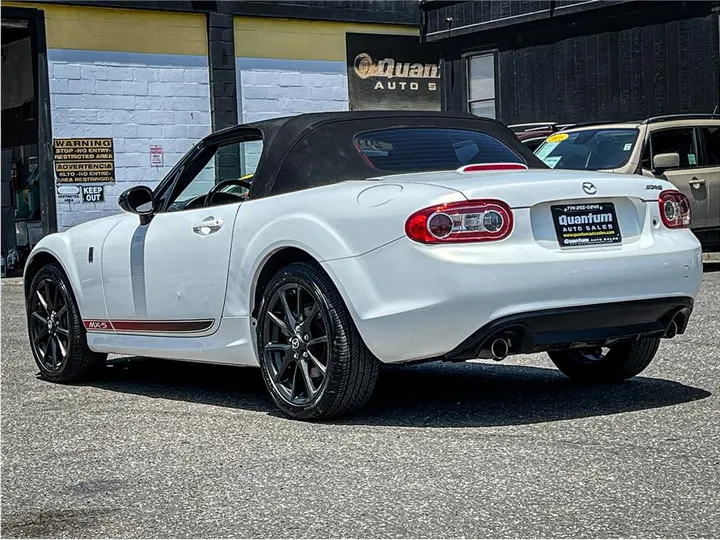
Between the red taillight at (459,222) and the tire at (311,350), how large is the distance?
0.54 metres

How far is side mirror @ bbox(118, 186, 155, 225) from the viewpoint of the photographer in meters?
6.93

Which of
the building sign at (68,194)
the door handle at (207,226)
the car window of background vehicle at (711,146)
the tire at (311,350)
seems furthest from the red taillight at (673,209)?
the building sign at (68,194)

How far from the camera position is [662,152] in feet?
44.7

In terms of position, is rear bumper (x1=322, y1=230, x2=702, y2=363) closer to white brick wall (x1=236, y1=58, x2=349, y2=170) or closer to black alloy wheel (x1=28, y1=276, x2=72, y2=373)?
black alloy wheel (x1=28, y1=276, x2=72, y2=373)

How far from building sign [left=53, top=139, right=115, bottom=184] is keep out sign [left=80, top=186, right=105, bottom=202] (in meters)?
0.12

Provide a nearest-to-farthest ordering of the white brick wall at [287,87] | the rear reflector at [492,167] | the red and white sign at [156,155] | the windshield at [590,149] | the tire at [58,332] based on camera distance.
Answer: the rear reflector at [492,167] < the tire at [58,332] < the windshield at [590,149] < the red and white sign at [156,155] < the white brick wall at [287,87]

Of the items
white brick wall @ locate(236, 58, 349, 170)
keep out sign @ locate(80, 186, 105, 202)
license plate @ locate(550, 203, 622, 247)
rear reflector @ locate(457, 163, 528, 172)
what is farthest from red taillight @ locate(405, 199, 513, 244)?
white brick wall @ locate(236, 58, 349, 170)

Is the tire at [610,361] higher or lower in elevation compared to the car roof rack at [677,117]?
lower

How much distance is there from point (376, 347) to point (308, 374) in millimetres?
445

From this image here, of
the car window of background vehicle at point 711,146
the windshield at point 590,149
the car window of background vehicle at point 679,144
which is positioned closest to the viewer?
the windshield at point 590,149

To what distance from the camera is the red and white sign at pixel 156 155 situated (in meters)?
22.1

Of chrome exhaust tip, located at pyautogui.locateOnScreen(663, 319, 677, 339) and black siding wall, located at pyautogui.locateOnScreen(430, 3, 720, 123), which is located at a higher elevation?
black siding wall, located at pyautogui.locateOnScreen(430, 3, 720, 123)

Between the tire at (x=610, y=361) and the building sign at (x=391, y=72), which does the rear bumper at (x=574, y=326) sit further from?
the building sign at (x=391, y=72)

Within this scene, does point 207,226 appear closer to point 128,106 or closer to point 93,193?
point 93,193
